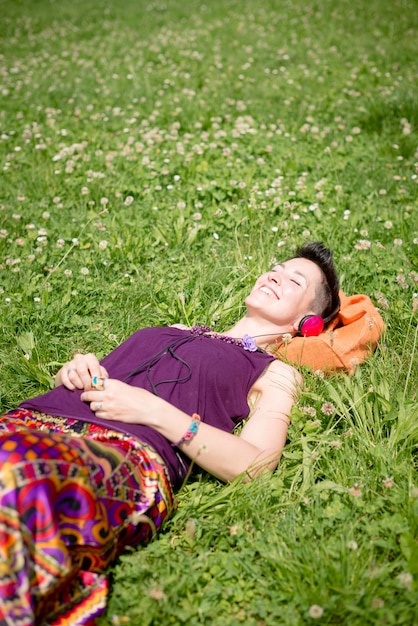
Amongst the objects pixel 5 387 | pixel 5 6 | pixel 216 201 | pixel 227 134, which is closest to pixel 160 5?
pixel 5 6

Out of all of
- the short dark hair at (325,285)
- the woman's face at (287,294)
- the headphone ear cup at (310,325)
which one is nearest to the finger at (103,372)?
the woman's face at (287,294)

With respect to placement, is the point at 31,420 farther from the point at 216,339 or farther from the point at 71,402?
the point at 216,339

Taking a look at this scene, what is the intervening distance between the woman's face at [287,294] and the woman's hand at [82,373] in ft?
3.31

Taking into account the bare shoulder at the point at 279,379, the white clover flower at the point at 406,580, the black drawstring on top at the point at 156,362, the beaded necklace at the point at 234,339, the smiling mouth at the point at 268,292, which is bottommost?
the white clover flower at the point at 406,580

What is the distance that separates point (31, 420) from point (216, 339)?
1111 millimetres

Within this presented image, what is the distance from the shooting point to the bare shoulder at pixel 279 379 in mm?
3348

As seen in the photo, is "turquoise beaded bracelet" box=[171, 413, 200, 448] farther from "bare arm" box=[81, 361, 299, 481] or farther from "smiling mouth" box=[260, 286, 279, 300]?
"smiling mouth" box=[260, 286, 279, 300]

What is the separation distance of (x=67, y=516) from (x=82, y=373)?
90 centimetres

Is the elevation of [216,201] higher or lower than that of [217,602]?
higher

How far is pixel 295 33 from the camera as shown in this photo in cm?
1090

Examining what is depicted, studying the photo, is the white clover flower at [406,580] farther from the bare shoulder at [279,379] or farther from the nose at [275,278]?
the nose at [275,278]

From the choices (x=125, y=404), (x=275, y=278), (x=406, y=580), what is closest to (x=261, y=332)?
(x=275, y=278)

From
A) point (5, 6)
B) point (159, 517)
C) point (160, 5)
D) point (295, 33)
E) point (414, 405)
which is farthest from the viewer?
point (5, 6)

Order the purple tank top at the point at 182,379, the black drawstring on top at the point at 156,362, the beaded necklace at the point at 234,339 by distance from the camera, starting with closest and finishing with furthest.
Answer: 1. the purple tank top at the point at 182,379
2. the black drawstring on top at the point at 156,362
3. the beaded necklace at the point at 234,339
